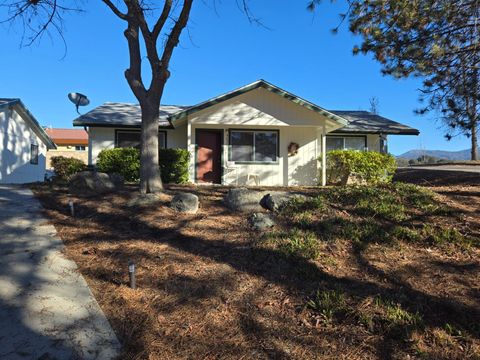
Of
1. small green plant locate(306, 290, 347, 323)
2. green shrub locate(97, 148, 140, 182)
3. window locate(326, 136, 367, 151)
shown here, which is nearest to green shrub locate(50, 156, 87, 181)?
green shrub locate(97, 148, 140, 182)

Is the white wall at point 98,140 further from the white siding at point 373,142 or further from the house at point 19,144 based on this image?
the white siding at point 373,142

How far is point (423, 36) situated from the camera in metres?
9.54

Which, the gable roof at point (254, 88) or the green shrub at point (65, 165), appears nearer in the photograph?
the gable roof at point (254, 88)

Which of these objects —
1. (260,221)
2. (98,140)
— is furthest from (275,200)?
(98,140)

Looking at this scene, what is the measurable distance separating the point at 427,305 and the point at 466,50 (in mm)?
7419

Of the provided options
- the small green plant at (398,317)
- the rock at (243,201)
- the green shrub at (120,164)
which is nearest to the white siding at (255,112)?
the green shrub at (120,164)

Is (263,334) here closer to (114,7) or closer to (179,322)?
(179,322)

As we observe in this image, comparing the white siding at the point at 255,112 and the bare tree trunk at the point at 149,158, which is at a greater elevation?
the white siding at the point at 255,112

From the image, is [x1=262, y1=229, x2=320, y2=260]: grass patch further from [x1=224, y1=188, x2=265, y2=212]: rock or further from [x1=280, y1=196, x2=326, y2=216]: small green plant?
[x1=224, y1=188, x2=265, y2=212]: rock

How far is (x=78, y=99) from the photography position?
16.0 m

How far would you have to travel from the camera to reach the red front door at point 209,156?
49.8 ft

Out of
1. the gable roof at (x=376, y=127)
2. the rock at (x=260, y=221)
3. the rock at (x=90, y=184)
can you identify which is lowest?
the rock at (x=260, y=221)

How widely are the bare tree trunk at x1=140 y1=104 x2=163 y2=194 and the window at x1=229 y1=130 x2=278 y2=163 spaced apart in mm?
6997

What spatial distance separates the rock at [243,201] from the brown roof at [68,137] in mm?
39014
